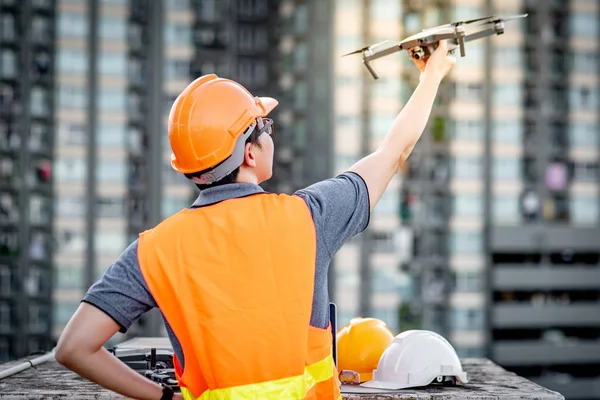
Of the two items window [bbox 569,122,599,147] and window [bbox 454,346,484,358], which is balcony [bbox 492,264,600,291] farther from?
window [bbox 569,122,599,147]

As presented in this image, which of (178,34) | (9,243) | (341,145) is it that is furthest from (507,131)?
(9,243)

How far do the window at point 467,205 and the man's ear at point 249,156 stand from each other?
5462 cm

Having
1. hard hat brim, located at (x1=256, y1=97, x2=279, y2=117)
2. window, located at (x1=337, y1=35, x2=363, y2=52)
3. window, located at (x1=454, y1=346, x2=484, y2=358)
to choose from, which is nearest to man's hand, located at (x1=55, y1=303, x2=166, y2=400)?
hard hat brim, located at (x1=256, y1=97, x2=279, y2=117)

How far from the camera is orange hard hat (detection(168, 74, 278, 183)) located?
2340mm

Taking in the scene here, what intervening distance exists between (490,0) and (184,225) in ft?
189

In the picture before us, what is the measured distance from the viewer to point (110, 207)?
53.1 m

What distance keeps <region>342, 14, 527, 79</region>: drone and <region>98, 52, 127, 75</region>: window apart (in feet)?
173

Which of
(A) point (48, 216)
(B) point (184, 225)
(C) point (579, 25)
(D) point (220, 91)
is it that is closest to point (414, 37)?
(D) point (220, 91)

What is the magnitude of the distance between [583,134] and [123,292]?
60.7 meters

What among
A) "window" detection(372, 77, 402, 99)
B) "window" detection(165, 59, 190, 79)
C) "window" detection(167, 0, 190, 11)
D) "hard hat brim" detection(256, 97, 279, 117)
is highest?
"window" detection(167, 0, 190, 11)

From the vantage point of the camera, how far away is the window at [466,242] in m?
56.1

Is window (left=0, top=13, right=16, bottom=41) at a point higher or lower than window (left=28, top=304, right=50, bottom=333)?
higher

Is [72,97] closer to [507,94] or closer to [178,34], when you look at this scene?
[178,34]

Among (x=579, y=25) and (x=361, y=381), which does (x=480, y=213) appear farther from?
(x=361, y=381)
